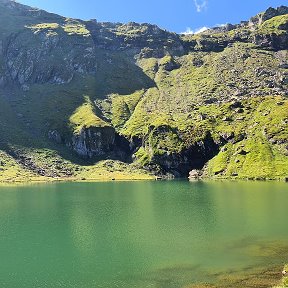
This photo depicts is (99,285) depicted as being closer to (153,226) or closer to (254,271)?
(254,271)

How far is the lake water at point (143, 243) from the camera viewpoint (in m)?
63.1

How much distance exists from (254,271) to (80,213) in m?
75.6

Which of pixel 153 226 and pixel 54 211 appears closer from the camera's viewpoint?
pixel 153 226

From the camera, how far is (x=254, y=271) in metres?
64.9

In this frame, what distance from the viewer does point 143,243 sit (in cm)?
8769

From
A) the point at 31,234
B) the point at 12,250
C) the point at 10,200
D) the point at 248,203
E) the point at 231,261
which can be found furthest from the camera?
the point at 10,200

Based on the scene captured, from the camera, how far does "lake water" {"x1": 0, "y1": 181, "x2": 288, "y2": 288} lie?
207ft

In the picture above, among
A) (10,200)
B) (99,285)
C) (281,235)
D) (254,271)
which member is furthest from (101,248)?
(10,200)

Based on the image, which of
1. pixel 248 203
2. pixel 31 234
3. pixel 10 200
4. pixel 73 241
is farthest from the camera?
pixel 10 200

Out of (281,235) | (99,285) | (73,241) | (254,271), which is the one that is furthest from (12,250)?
(281,235)

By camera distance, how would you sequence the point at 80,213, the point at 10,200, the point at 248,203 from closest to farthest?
the point at 80,213 → the point at 248,203 → the point at 10,200

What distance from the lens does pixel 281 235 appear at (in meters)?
92.8

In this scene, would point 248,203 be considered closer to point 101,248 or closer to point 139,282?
point 101,248

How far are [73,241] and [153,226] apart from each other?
25180 mm
